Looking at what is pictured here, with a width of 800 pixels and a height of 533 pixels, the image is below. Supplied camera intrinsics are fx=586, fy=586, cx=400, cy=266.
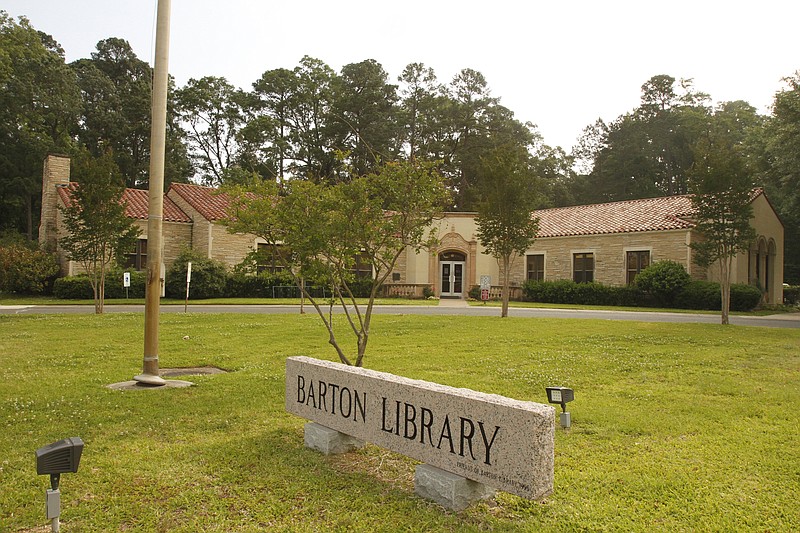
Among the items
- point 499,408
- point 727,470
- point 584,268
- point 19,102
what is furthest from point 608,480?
point 19,102

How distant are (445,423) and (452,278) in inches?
1215

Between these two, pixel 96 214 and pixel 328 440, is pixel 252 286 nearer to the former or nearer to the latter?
pixel 96 214

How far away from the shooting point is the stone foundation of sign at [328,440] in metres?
5.40

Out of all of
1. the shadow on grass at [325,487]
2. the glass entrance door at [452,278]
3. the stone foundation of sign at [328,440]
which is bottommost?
the shadow on grass at [325,487]

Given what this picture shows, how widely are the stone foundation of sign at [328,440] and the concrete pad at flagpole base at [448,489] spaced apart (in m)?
1.21

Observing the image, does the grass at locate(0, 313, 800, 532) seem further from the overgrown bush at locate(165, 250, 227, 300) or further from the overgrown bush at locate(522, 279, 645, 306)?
the overgrown bush at locate(522, 279, 645, 306)

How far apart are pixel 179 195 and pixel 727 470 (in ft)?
105

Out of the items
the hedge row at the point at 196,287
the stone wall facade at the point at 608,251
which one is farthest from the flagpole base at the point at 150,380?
the stone wall facade at the point at 608,251

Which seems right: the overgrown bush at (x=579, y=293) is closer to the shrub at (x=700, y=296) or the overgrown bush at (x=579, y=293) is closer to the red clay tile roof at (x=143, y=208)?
the shrub at (x=700, y=296)

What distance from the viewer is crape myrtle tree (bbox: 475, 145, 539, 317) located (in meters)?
20.8

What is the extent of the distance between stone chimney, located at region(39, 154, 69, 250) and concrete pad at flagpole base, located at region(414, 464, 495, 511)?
2985 centimetres

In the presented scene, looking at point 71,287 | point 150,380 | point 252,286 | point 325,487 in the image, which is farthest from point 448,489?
point 252,286

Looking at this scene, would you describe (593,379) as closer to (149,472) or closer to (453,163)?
(149,472)

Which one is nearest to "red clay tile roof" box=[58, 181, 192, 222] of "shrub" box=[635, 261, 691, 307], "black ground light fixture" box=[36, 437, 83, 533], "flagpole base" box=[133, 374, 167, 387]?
"flagpole base" box=[133, 374, 167, 387]
